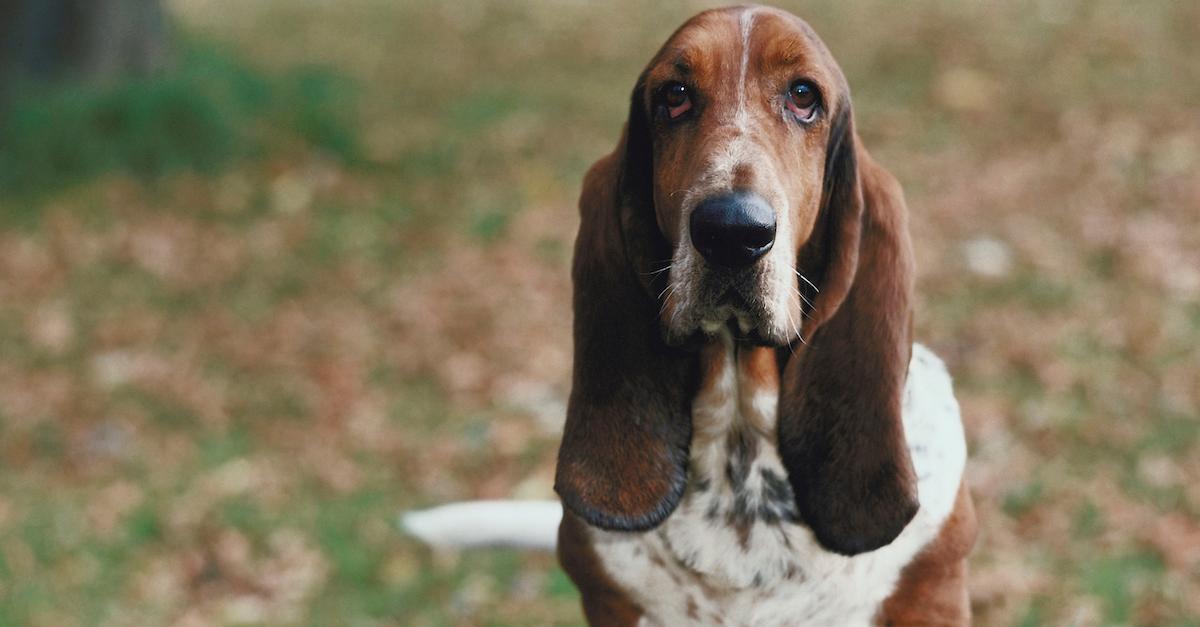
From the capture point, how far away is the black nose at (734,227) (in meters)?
2.63

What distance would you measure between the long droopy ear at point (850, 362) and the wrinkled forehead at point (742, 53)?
15 cm

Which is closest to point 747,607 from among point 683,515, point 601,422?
point 683,515

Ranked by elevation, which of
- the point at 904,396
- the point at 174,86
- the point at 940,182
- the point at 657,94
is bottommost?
the point at 940,182

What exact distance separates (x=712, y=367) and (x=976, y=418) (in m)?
3.27

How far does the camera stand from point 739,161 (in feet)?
9.04

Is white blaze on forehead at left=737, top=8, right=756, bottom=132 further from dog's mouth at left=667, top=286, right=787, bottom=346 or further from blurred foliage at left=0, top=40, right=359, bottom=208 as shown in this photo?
blurred foliage at left=0, top=40, right=359, bottom=208

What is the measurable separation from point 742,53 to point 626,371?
0.74 meters

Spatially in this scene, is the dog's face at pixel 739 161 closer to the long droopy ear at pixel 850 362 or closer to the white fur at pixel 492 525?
the long droopy ear at pixel 850 362

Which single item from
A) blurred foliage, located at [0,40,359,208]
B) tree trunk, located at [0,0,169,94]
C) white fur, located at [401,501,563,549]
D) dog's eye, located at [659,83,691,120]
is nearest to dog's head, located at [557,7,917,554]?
dog's eye, located at [659,83,691,120]

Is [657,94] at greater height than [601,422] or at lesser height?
greater

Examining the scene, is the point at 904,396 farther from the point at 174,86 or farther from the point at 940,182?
the point at 174,86

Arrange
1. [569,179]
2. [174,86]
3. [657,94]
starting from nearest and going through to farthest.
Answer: [657,94], [569,179], [174,86]

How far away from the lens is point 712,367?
3215 mm

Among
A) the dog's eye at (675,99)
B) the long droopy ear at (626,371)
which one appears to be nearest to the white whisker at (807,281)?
the long droopy ear at (626,371)
